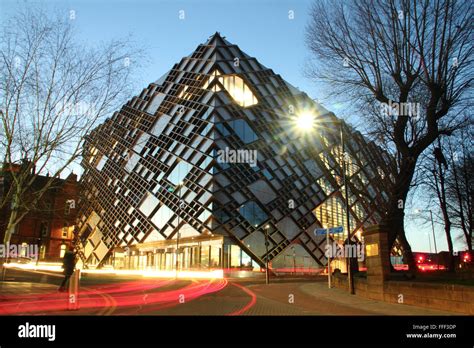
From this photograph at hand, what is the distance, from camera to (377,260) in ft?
49.8

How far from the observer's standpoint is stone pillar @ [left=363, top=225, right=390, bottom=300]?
1475 centimetres

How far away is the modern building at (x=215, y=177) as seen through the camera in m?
41.0

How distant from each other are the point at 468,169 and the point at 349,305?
22.6 meters

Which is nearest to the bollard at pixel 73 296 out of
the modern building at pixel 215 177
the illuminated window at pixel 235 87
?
the modern building at pixel 215 177

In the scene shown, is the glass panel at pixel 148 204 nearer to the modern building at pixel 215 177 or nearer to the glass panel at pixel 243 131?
the modern building at pixel 215 177

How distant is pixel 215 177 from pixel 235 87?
44.5ft

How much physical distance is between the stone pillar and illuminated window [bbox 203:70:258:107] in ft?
109

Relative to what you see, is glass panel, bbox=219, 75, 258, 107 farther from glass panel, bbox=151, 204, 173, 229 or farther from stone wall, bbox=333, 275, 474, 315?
stone wall, bbox=333, 275, 474, 315

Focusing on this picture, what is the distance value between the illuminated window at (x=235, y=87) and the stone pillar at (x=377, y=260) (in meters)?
33.3

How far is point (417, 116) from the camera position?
64.1 feet

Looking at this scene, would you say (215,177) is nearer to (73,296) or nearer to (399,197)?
(399,197)
